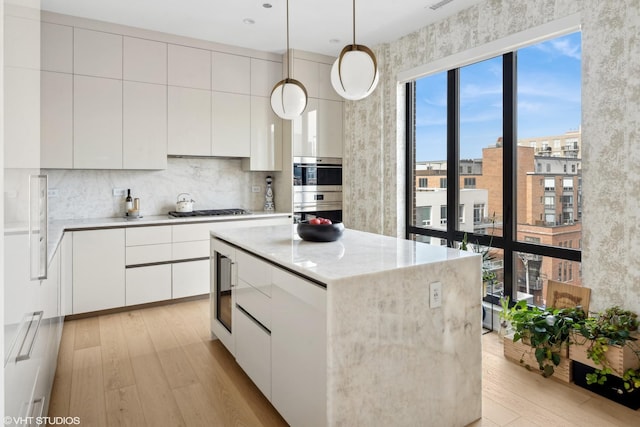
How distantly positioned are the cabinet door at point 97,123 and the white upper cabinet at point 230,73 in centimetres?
98

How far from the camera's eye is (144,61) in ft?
Result: 13.3

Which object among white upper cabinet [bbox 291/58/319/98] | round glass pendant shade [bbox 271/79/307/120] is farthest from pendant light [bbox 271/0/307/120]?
white upper cabinet [bbox 291/58/319/98]

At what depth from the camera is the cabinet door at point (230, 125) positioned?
444 centimetres

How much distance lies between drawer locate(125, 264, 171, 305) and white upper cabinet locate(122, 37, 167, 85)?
187cm

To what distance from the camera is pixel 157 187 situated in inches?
176

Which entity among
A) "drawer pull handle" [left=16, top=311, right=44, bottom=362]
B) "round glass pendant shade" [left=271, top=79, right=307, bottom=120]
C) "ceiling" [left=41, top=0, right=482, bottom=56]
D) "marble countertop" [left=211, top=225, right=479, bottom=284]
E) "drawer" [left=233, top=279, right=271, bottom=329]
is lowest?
"drawer" [left=233, top=279, right=271, bottom=329]

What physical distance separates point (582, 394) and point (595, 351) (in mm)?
269

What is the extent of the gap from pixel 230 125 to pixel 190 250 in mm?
1446

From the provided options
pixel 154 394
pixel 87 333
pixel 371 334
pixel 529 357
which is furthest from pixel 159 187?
pixel 529 357

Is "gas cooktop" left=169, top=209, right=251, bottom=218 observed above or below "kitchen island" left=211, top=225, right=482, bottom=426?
above

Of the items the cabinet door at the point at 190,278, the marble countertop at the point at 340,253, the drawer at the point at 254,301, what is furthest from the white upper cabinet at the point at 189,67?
the drawer at the point at 254,301

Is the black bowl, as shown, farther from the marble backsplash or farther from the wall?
the marble backsplash

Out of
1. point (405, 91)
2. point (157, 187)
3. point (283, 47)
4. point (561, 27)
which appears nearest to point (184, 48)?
point (283, 47)

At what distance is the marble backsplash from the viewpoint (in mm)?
4031
